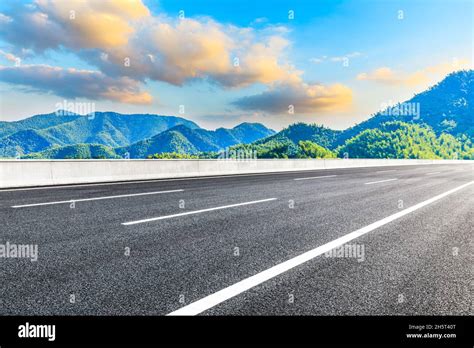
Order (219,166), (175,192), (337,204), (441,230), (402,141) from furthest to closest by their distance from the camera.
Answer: (402,141), (219,166), (175,192), (337,204), (441,230)

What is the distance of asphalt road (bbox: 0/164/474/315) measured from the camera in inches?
112

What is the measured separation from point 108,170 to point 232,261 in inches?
458

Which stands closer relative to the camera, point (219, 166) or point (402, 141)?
point (219, 166)

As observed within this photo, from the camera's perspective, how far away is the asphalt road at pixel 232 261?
2.85 m

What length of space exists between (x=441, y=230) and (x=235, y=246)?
368cm

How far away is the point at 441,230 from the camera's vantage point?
578 centimetres
